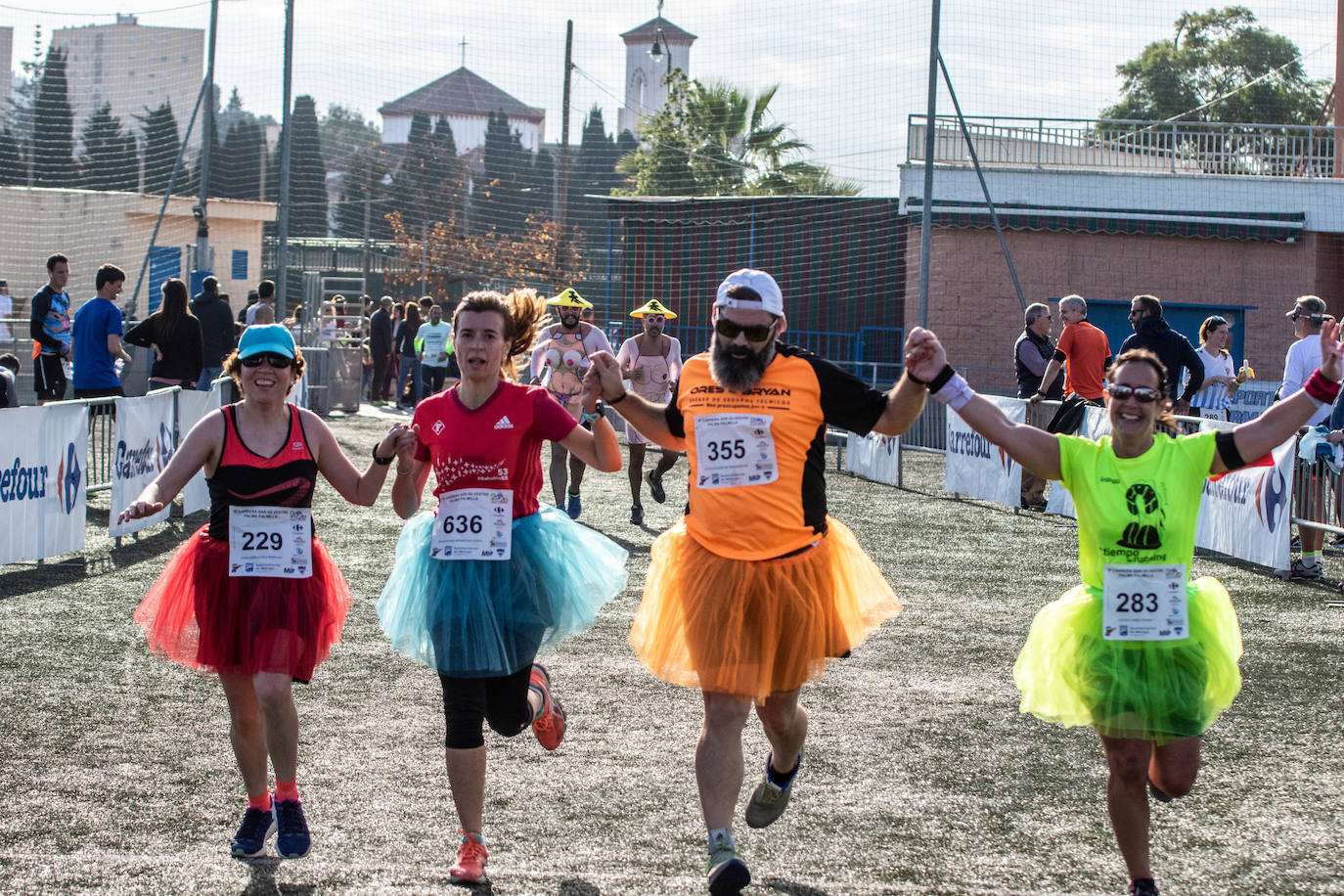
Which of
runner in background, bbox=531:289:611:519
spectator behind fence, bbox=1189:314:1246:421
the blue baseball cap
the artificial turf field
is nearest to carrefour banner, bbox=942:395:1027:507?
spectator behind fence, bbox=1189:314:1246:421

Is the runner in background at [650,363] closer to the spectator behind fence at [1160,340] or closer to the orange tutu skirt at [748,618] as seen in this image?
the spectator behind fence at [1160,340]

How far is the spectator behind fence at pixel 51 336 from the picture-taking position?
14.1 m

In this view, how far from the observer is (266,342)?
4.93 m

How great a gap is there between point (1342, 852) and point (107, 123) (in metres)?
33.2

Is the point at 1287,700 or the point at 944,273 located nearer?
the point at 1287,700

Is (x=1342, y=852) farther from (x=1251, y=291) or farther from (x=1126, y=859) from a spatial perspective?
(x=1251, y=291)

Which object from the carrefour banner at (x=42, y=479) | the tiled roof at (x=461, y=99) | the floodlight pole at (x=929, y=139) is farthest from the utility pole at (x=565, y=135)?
the tiled roof at (x=461, y=99)

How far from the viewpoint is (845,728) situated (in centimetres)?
641

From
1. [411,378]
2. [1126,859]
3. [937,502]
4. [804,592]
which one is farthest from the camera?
[411,378]

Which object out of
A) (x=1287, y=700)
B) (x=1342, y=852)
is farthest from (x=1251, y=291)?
(x=1342, y=852)

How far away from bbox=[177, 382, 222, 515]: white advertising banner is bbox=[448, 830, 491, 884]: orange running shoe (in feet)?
30.2

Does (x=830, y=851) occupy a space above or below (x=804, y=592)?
below

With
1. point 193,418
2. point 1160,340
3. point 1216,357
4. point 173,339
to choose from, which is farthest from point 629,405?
point 1216,357

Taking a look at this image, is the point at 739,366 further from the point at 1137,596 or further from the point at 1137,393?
the point at 1137,596
